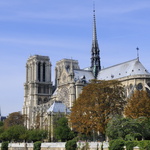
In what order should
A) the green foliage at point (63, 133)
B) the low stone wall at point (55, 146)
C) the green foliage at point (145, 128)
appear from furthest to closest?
the green foliage at point (63, 133) < the green foliage at point (145, 128) < the low stone wall at point (55, 146)

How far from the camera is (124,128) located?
4444cm

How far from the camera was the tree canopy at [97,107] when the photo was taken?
5262 centimetres

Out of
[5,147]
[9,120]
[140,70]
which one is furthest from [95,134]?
[9,120]

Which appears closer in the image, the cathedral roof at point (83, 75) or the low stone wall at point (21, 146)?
the low stone wall at point (21, 146)

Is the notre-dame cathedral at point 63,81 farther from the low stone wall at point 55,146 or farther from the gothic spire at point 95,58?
the low stone wall at point 55,146

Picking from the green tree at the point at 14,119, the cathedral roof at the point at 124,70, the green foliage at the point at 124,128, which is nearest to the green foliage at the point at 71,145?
the green foliage at the point at 124,128

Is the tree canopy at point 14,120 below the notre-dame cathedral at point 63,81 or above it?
below

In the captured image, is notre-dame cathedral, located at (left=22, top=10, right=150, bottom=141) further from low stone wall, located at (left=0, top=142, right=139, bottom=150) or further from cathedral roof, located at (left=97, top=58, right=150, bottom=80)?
low stone wall, located at (left=0, top=142, right=139, bottom=150)

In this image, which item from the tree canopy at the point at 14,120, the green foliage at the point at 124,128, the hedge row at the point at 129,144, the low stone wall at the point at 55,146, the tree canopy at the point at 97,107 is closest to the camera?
the hedge row at the point at 129,144

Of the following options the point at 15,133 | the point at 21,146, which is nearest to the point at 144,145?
the point at 21,146

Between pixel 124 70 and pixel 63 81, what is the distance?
20.2 metres

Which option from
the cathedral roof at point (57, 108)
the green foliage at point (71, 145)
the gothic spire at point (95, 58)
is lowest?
the green foliage at point (71, 145)

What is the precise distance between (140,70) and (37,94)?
40179 millimetres

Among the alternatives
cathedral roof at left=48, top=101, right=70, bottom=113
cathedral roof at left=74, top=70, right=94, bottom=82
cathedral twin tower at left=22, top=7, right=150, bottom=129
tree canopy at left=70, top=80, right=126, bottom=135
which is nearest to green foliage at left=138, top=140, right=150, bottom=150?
tree canopy at left=70, top=80, right=126, bottom=135
